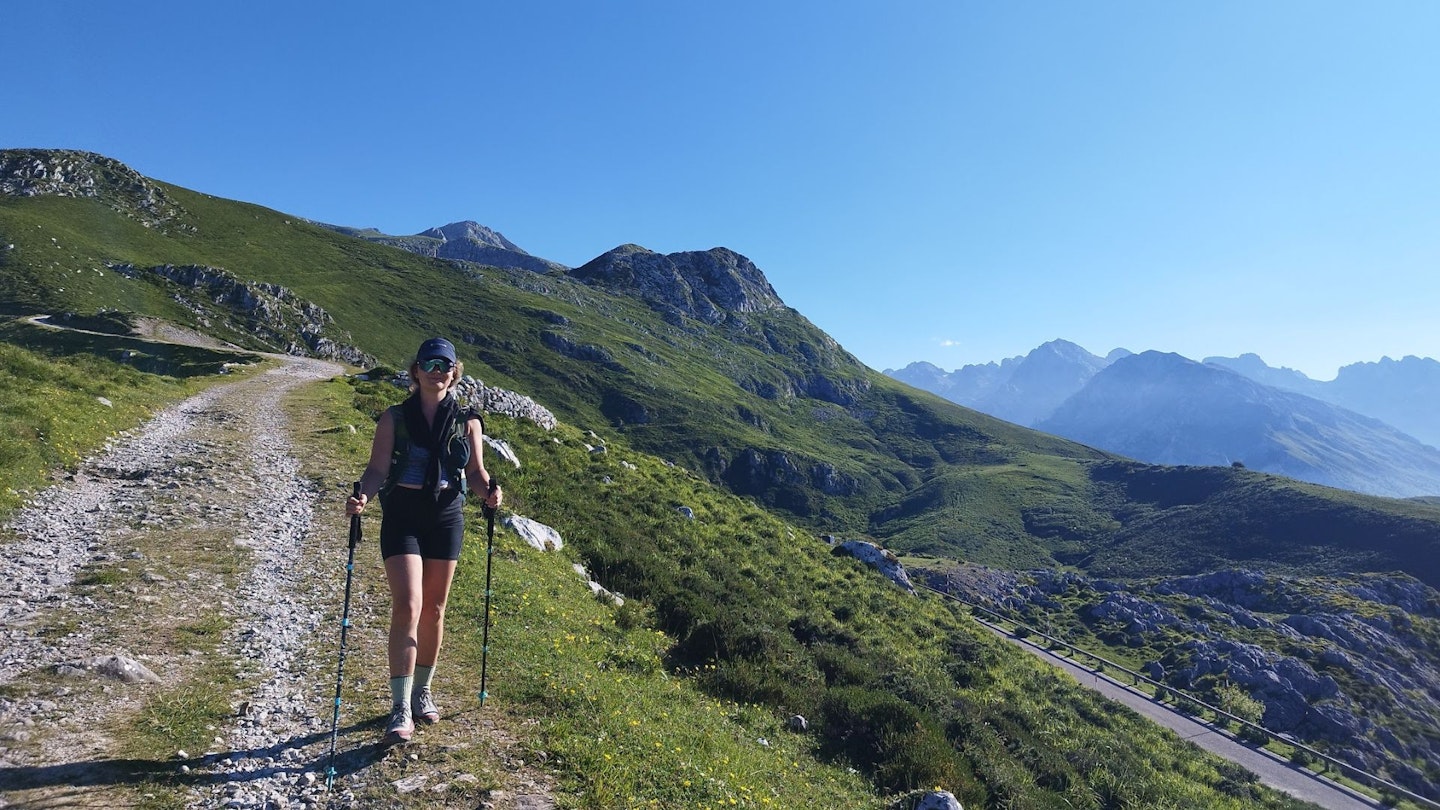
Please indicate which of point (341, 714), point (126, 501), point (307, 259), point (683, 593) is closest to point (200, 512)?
point (126, 501)

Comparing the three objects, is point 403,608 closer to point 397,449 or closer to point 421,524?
point 421,524

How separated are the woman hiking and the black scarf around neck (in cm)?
1

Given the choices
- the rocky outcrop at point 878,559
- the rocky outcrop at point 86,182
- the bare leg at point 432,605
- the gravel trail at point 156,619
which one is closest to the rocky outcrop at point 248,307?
the rocky outcrop at point 86,182

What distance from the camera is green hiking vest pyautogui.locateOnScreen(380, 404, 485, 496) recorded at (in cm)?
660

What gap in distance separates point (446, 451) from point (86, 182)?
652ft

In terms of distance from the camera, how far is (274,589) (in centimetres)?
1052

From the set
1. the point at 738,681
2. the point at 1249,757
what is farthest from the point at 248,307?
the point at 1249,757

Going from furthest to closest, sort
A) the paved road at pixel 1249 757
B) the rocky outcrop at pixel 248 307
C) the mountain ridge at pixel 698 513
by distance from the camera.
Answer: the rocky outcrop at pixel 248 307 → the paved road at pixel 1249 757 → the mountain ridge at pixel 698 513

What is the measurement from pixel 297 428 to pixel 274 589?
17.4 meters

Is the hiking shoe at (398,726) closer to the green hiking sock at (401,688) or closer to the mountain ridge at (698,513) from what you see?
the green hiking sock at (401,688)

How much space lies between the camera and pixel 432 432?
6.80 meters

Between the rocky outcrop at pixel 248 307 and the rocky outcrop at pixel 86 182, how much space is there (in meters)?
48.3

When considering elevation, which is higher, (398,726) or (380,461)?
(380,461)

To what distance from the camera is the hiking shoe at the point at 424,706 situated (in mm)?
7004
